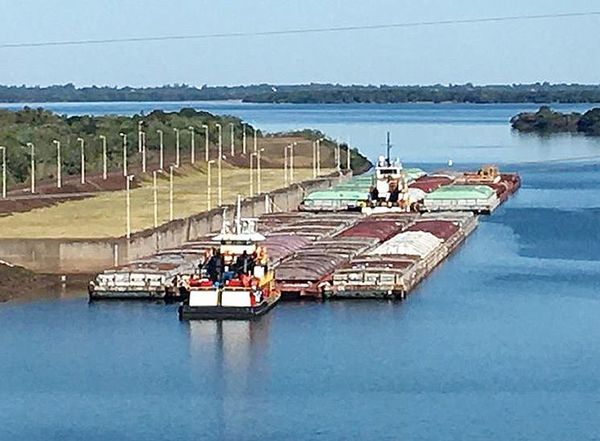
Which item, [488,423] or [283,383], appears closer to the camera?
[488,423]

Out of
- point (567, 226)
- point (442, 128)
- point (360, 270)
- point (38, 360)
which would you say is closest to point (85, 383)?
point (38, 360)

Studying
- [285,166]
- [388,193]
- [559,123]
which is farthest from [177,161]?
[559,123]

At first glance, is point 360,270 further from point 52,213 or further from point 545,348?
point 52,213

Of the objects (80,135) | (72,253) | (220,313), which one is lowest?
(220,313)

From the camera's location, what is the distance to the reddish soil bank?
2900 cm

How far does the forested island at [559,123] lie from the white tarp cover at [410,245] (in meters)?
57.6

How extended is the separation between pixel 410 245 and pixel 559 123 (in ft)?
211

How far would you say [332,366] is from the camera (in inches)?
899

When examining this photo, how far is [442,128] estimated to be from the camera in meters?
106

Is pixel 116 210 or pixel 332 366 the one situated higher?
pixel 116 210

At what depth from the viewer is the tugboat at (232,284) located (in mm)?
25984

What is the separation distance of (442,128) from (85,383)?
84785 mm

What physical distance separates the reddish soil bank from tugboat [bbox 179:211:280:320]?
259cm

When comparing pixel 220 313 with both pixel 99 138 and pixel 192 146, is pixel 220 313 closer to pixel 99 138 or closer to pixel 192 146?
pixel 99 138
